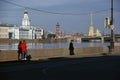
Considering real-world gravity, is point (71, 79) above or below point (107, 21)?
below

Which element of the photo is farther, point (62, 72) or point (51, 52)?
point (51, 52)

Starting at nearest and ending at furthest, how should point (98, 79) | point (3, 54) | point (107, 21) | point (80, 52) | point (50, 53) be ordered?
point (98, 79) < point (3, 54) < point (50, 53) < point (80, 52) < point (107, 21)

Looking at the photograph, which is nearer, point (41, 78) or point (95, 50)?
point (41, 78)

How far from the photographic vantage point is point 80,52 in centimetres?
4150

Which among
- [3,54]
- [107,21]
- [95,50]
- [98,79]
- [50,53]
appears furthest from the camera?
[107,21]

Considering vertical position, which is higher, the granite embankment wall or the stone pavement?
the granite embankment wall

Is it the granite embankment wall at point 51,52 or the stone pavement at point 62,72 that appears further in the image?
the granite embankment wall at point 51,52

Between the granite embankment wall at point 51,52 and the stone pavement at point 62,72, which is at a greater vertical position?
the granite embankment wall at point 51,52

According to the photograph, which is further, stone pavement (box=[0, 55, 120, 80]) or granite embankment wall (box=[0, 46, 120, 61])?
granite embankment wall (box=[0, 46, 120, 61])

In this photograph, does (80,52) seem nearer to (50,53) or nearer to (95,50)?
(95,50)

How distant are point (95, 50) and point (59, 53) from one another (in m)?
7.78

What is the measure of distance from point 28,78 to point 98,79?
2966 mm

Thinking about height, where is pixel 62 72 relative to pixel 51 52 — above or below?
below

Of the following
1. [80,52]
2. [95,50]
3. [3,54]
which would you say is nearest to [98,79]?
[3,54]
